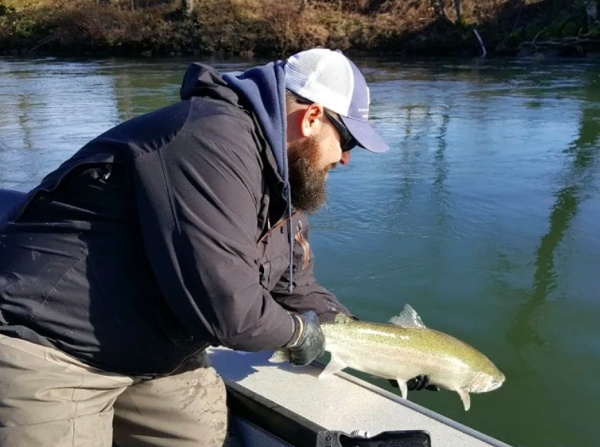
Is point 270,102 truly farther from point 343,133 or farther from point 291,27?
point 291,27

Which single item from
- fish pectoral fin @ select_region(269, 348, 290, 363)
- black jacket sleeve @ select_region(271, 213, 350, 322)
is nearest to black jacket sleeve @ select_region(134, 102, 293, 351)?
fish pectoral fin @ select_region(269, 348, 290, 363)

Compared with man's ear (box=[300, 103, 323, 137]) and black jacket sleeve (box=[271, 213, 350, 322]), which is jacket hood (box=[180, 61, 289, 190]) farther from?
black jacket sleeve (box=[271, 213, 350, 322])

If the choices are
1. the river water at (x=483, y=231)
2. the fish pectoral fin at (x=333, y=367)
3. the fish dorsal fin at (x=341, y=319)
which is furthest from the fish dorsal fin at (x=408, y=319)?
the river water at (x=483, y=231)

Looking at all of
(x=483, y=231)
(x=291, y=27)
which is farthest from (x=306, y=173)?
(x=291, y=27)

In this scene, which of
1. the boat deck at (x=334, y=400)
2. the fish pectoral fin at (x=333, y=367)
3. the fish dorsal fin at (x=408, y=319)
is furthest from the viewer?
the fish dorsal fin at (x=408, y=319)

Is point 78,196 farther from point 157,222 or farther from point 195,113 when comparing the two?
point 195,113

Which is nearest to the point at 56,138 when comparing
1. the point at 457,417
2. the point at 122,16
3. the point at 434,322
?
the point at 434,322

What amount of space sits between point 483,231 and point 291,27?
83.5 ft

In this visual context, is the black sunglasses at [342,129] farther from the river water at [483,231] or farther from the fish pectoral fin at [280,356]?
the river water at [483,231]

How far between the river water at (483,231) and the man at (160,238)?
214cm

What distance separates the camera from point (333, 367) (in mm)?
3002

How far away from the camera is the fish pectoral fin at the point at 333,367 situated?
2982 millimetres

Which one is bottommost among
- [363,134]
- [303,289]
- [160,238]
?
[303,289]

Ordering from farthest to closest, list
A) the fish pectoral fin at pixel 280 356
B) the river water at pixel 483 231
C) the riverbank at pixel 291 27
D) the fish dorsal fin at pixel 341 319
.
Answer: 1. the riverbank at pixel 291 27
2. the river water at pixel 483 231
3. the fish dorsal fin at pixel 341 319
4. the fish pectoral fin at pixel 280 356
